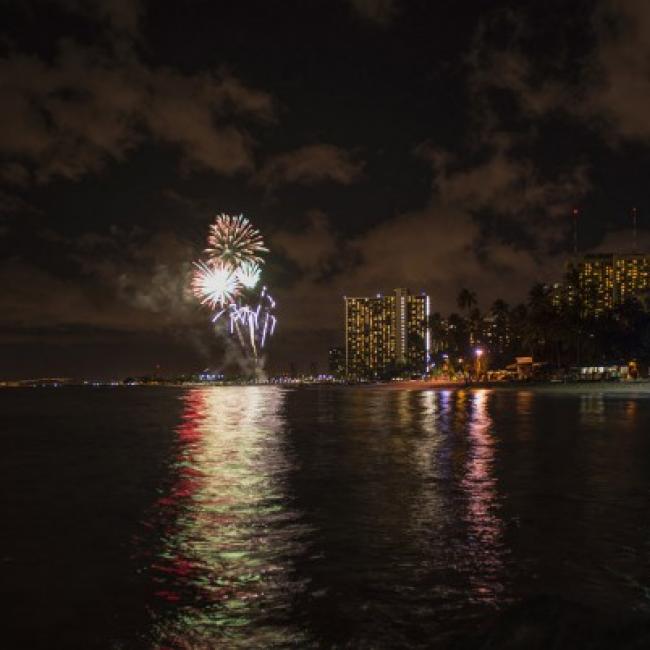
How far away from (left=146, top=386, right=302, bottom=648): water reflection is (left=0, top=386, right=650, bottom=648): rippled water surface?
30 millimetres

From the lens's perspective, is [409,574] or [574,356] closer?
[409,574]

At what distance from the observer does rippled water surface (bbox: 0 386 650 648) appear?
7.14 metres

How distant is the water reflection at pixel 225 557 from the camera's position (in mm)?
6953

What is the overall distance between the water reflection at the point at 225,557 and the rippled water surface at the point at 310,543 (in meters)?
0.03

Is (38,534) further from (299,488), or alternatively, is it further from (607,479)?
(607,479)

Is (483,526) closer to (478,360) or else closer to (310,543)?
(310,543)

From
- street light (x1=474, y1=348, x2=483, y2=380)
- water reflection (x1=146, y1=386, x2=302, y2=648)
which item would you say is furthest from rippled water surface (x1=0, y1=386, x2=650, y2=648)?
street light (x1=474, y1=348, x2=483, y2=380)

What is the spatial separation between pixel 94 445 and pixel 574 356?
383 feet

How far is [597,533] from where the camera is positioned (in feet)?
34.7

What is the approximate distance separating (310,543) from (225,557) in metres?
1.27

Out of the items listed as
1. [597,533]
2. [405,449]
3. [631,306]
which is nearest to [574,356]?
[631,306]

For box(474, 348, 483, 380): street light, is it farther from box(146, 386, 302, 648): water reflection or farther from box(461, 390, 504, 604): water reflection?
box(146, 386, 302, 648): water reflection

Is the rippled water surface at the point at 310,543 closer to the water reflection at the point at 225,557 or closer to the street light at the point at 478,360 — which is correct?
the water reflection at the point at 225,557

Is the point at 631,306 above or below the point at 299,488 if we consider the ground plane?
above
